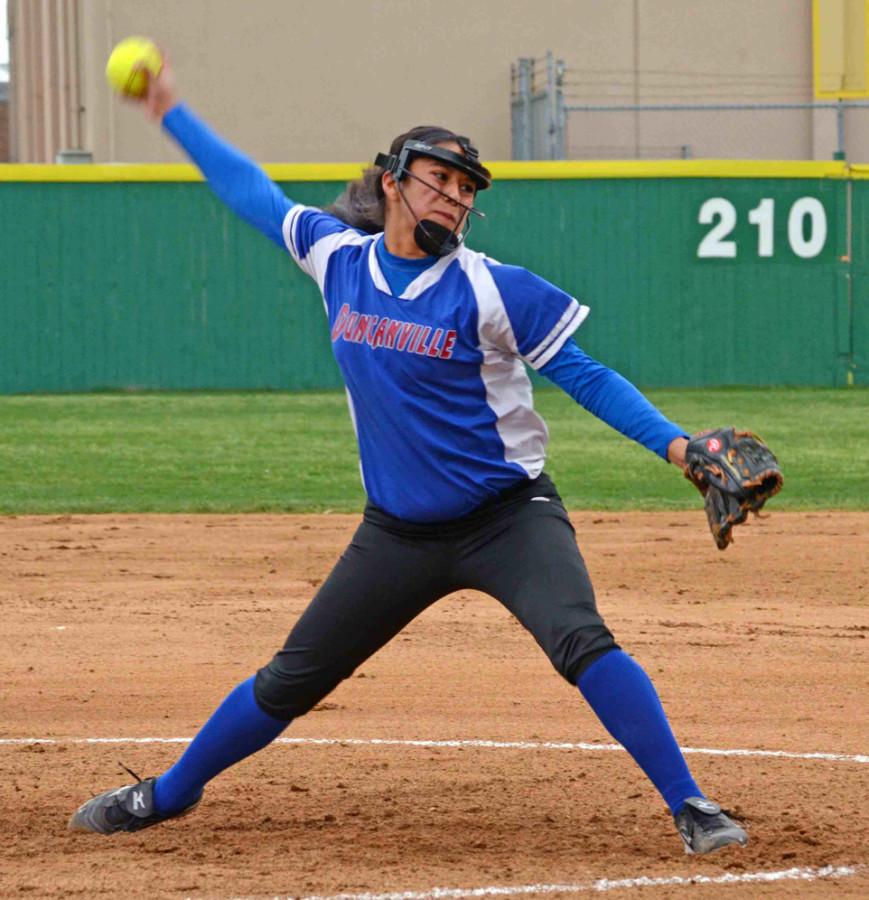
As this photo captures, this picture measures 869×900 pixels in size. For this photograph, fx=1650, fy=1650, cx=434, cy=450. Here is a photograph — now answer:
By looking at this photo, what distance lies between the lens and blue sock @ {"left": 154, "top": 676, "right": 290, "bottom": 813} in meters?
4.55

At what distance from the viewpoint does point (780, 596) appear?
28.8 feet

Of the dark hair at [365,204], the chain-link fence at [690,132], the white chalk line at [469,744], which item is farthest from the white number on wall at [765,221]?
the dark hair at [365,204]

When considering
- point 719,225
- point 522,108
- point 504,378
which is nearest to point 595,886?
point 504,378

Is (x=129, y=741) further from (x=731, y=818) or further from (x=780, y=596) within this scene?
(x=780, y=596)

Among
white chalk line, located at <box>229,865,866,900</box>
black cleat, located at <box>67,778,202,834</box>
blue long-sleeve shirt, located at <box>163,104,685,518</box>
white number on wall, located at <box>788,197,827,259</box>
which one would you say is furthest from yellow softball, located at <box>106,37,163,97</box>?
white number on wall, located at <box>788,197,827,259</box>

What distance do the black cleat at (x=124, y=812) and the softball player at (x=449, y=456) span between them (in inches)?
7.5

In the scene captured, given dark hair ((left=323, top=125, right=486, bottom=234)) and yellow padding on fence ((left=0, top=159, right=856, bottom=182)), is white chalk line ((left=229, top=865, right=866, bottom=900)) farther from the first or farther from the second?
yellow padding on fence ((left=0, top=159, right=856, bottom=182))

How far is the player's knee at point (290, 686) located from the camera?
14.6 feet

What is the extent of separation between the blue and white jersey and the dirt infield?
40.7 inches

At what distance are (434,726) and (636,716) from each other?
77.9 inches

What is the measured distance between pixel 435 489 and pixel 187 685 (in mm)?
2779

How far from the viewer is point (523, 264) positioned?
20797 millimetres

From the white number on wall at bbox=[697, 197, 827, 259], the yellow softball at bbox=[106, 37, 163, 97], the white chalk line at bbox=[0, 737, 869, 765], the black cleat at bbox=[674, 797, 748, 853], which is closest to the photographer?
the black cleat at bbox=[674, 797, 748, 853]

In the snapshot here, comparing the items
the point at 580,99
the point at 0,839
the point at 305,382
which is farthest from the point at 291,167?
the point at 0,839
